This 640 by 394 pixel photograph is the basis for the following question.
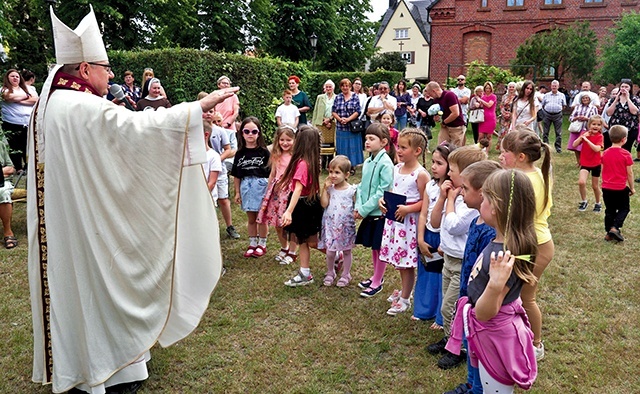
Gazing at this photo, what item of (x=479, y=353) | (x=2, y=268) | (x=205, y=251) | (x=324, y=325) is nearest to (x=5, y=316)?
(x=2, y=268)

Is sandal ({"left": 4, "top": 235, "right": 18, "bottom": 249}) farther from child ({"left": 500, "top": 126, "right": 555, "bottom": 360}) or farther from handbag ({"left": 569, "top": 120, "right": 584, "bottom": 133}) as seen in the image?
handbag ({"left": 569, "top": 120, "right": 584, "bottom": 133})

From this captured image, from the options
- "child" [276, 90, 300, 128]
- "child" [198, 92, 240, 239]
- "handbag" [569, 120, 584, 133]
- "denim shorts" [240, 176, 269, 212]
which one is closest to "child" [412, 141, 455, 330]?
"denim shorts" [240, 176, 269, 212]

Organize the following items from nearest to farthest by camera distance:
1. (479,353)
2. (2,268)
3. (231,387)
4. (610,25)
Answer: (479,353) < (231,387) < (2,268) < (610,25)

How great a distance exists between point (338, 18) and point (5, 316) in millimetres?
33222

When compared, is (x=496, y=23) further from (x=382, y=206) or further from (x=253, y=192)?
(x=382, y=206)

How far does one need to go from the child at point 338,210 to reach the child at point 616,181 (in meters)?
3.49

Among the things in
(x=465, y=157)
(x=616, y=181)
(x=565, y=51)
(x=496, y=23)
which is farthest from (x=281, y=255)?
(x=496, y=23)

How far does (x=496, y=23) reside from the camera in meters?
34.6

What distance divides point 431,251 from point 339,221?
1.13 m

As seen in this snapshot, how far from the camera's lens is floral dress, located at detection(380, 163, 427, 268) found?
14.7ft

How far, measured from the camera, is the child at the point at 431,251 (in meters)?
4.05

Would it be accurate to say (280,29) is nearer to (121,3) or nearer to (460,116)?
(121,3)

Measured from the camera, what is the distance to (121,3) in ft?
72.7

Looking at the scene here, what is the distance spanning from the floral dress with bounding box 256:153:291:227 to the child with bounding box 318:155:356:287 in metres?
0.59
